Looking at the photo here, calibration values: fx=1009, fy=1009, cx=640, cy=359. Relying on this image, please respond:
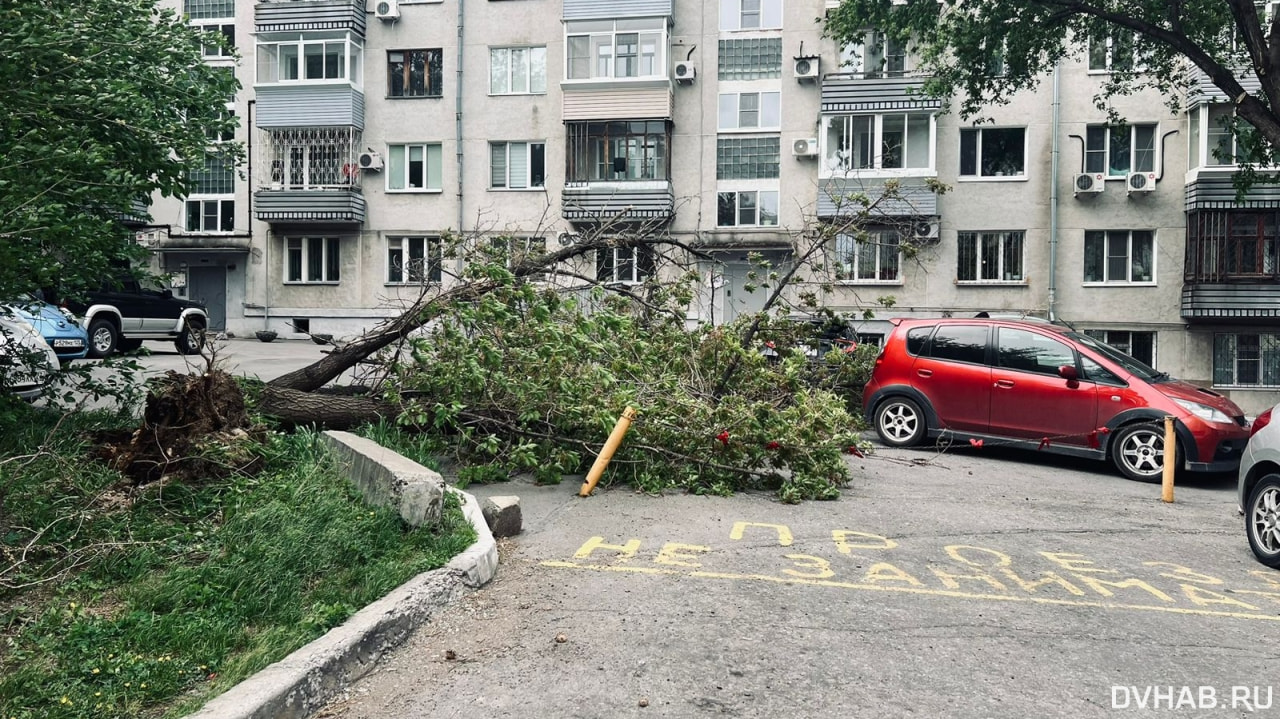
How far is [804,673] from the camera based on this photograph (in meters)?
4.61

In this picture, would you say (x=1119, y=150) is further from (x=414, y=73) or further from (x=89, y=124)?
(x=89, y=124)

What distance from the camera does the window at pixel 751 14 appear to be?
102 feet

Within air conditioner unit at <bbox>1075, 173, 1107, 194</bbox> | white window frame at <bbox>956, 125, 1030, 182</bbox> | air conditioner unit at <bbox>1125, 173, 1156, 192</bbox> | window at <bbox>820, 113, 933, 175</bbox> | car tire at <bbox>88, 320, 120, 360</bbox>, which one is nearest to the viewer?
car tire at <bbox>88, 320, 120, 360</bbox>

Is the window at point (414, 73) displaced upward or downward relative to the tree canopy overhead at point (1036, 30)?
upward

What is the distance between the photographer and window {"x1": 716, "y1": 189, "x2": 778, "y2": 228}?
3119 cm

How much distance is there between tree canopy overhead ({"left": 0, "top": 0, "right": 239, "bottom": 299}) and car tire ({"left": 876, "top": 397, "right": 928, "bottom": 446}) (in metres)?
8.58

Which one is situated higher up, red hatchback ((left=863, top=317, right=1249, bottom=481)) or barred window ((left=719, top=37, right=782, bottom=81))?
barred window ((left=719, top=37, right=782, bottom=81))

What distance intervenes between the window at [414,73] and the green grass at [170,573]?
2720 cm

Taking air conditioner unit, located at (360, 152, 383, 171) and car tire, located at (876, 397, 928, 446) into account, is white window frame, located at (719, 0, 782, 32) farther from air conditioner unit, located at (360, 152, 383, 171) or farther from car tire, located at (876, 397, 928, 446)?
car tire, located at (876, 397, 928, 446)

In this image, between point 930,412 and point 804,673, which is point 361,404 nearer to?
point 804,673

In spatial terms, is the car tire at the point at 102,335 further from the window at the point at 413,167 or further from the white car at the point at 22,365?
the white car at the point at 22,365

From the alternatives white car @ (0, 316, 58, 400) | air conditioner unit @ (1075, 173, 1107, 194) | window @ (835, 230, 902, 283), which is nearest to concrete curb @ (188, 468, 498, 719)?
white car @ (0, 316, 58, 400)

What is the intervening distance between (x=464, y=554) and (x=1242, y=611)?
461 cm

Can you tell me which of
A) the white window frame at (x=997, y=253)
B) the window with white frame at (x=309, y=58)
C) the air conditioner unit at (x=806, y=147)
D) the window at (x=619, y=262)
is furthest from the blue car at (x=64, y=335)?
the white window frame at (x=997, y=253)
